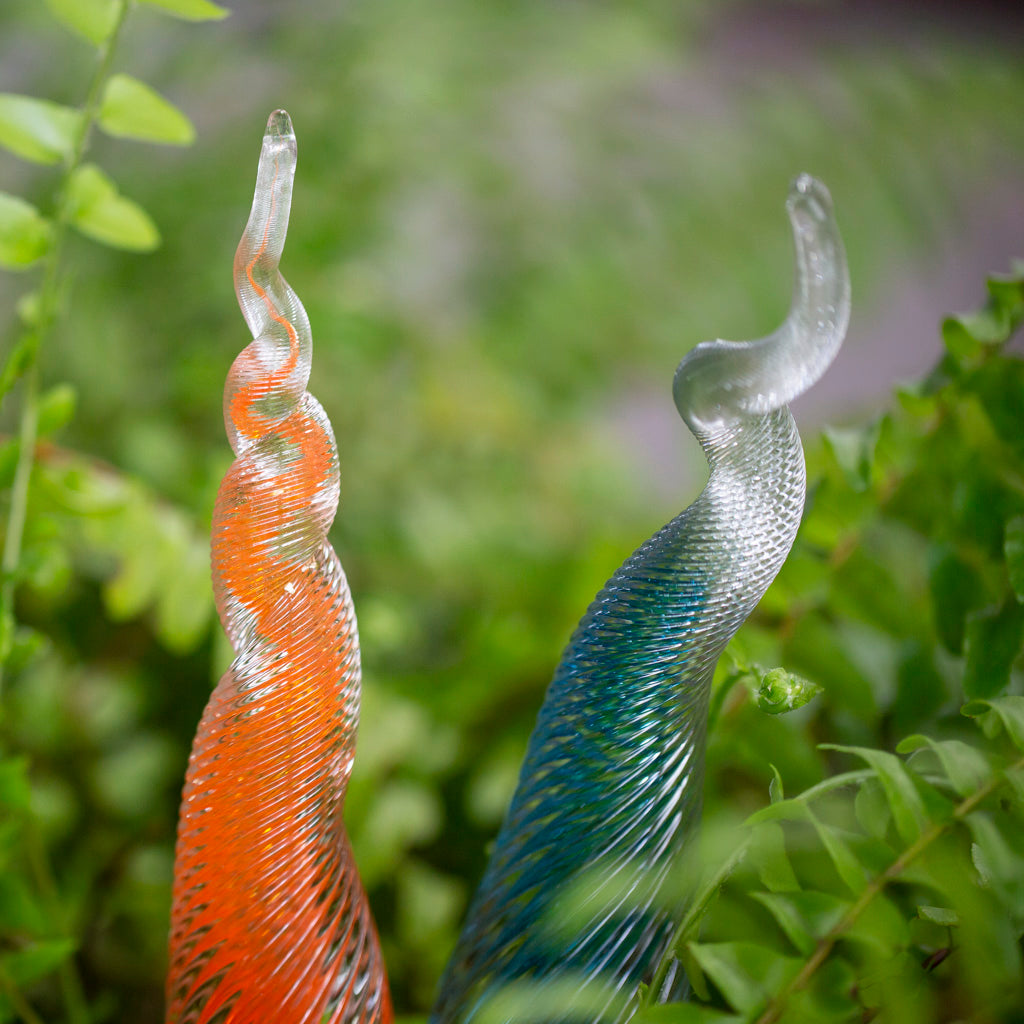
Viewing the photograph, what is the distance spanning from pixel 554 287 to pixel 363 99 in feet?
0.72

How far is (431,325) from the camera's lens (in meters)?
0.95

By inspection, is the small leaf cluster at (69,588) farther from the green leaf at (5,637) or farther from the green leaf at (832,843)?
the green leaf at (832,843)

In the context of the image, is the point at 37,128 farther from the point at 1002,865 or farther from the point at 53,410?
the point at 1002,865

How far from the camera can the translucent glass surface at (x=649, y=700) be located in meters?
0.22

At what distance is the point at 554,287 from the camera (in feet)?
2.83

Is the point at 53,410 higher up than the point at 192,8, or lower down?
lower down

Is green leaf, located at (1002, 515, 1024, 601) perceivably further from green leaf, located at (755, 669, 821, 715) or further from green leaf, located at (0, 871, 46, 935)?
green leaf, located at (0, 871, 46, 935)

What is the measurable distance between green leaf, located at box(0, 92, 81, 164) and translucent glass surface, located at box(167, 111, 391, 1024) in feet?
0.51

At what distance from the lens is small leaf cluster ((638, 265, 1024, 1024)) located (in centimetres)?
22

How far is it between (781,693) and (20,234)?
295 mm

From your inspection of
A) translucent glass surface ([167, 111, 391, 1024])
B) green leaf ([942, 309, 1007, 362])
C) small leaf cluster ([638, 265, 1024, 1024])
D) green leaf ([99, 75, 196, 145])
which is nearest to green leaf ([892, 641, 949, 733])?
small leaf cluster ([638, 265, 1024, 1024])

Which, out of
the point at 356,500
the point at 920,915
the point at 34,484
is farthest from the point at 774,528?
the point at 356,500

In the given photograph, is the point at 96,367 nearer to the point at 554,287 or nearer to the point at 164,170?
the point at 164,170

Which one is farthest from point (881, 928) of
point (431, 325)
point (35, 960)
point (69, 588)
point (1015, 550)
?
point (431, 325)
